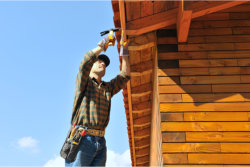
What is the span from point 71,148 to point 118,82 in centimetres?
124

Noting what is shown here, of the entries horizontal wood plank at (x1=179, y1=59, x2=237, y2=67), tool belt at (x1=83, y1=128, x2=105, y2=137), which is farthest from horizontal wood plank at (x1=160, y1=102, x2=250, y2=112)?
tool belt at (x1=83, y1=128, x2=105, y2=137)

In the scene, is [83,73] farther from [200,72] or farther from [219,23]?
[219,23]

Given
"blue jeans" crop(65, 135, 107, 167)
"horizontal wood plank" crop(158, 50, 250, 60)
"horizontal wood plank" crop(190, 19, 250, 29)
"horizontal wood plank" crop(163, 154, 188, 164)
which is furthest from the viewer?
"horizontal wood plank" crop(190, 19, 250, 29)

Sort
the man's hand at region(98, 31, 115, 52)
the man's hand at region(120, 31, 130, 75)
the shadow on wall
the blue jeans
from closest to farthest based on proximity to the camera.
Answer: the blue jeans → the man's hand at region(98, 31, 115, 52) → the man's hand at region(120, 31, 130, 75) → the shadow on wall

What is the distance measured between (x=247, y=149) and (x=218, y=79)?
1154 millimetres

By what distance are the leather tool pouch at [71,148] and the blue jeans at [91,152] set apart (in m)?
0.05

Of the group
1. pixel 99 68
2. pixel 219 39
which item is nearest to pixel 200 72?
pixel 219 39

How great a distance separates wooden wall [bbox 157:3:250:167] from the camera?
13.9ft

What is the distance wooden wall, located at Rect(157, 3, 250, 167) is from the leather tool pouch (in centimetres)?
147

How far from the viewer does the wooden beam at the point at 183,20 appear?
160 inches

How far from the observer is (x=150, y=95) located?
644 centimetres

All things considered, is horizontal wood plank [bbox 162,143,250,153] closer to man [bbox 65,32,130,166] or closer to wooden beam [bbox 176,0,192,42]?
man [bbox 65,32,130,166]

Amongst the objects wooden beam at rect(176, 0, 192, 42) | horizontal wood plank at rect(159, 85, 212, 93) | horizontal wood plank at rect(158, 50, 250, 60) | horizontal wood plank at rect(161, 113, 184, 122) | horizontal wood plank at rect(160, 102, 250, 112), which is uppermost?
wooden beam at rect(176, 0, 192, 42)

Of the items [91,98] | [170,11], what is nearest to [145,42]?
[170,11]
